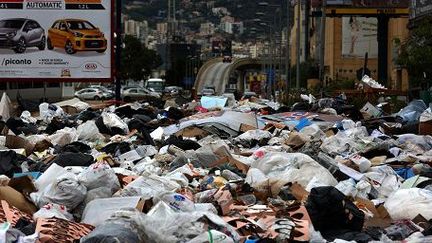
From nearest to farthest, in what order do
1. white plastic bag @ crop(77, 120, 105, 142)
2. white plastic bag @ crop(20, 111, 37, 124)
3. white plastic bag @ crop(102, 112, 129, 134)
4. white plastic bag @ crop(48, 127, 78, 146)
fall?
white plastic bag @ crop(48, 127, 78, 146) → white plastic bag @ crop(77, 120, 105, 142) → white plastic bag @ crop(102, 112, 129, 134) → white plastic bag @ crop(20, 111, 37, 124)

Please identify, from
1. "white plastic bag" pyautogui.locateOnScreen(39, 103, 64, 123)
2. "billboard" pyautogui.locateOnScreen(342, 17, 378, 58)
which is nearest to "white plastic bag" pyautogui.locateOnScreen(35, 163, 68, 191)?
"white plastic bag" pyautogui.locateOnScreen(39, 103, 64, 123)

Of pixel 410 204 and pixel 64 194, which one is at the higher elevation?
pixel 64 194

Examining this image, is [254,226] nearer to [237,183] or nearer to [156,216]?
[156,216]

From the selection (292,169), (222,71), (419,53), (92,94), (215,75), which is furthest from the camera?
(222,71)

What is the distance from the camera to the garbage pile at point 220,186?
709 centimetres

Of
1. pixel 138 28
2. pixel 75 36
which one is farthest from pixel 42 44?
pixel 138 28

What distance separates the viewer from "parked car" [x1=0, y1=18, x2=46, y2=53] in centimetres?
2364

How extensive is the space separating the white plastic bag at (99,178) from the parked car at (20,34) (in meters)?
15.3

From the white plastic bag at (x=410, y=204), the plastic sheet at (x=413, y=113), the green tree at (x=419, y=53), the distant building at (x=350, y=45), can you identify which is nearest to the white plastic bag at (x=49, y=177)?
the white plastic bag at (x=410, y=204)

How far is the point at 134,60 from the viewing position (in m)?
91.2

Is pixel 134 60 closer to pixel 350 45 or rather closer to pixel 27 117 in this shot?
pixel 350 45

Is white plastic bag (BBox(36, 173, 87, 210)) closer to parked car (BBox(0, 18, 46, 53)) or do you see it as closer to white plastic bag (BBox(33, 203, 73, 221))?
white plastic bag (BBox(33, 203, 73, 221))

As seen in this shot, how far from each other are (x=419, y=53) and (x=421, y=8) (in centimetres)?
1086

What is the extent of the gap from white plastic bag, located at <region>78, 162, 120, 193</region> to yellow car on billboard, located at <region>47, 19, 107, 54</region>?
1476 centimetres
